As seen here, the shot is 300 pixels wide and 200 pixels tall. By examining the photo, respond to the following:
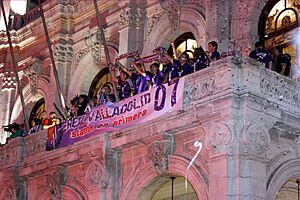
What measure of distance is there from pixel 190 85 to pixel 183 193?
6.47 meters

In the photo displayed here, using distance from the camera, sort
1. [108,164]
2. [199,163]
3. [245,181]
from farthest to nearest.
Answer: [108,164] → [199,163] → [245,181]

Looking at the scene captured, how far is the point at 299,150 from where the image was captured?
68.1ft

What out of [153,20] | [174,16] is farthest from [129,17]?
[174,16]

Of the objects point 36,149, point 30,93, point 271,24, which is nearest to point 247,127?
point 271,24

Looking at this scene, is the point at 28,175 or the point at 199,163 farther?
the point at 28,175

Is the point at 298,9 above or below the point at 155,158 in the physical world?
above

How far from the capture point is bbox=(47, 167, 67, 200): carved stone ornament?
2531 cm

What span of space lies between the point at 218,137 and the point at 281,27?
693 centimetres

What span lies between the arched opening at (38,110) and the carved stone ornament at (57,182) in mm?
10115

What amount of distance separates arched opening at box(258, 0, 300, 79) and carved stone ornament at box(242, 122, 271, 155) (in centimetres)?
470

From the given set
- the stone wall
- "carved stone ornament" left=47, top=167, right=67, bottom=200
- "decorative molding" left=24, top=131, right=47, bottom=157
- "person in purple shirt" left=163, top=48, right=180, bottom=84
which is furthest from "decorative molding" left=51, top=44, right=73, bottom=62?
Result: "person in purple shirt" left=163, top=48, right=180, bottom=84

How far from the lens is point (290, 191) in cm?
2378

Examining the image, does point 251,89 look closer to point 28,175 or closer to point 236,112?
point 236,112

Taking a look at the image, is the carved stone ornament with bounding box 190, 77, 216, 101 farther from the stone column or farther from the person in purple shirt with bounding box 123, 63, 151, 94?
the person in purple shirt with bounding box 123, 63, 151, 94
